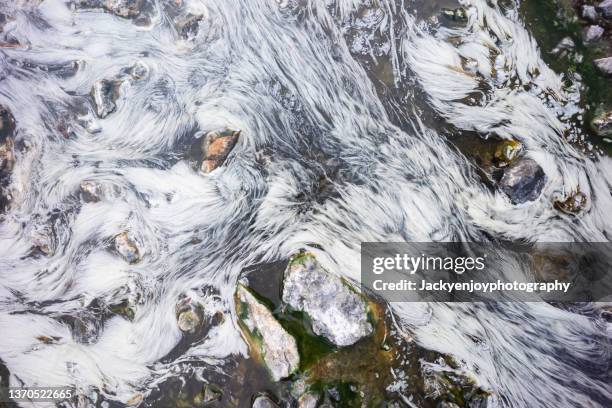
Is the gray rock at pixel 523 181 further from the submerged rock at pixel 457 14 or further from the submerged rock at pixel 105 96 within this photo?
the submerged rock at pixel 105 96

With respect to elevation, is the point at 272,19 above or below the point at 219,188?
above

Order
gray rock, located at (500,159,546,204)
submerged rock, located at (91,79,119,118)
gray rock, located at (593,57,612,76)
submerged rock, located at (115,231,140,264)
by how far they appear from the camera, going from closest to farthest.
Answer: gray rock, located at (500,159,546,204), gray rock, located at (593,57,612,76), submerged rock, located at (115,231,140,264), submerged rock, located at (91,79,119,118)

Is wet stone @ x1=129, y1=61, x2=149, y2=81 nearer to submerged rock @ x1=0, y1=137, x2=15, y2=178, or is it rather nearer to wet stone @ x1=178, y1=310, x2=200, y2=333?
submerged rock @ x1=0, y1=137, x2=15, y2=178

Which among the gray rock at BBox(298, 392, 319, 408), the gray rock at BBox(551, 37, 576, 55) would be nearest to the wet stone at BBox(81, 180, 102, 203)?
the gray rock at BBox(298, 392, 319, 408)

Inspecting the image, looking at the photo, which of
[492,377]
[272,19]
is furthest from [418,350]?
[272,19]

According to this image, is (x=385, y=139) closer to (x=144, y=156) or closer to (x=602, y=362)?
(x=144, y=156)

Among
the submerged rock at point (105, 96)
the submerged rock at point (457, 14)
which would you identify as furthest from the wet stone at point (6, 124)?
the submerged rock at point (457, 14)

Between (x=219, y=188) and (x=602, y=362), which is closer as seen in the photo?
(x=602, y=362)
